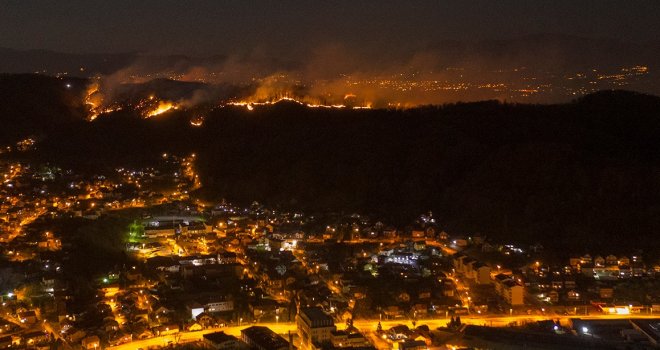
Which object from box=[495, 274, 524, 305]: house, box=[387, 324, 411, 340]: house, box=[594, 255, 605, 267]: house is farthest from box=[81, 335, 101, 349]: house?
box=[594, 255, 605, 267]: house

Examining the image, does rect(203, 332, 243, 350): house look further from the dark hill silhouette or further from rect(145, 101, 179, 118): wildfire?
rect(145, 101, 179, 118): wildfire

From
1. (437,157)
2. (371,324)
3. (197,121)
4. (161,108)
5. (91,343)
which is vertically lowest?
(371,324)

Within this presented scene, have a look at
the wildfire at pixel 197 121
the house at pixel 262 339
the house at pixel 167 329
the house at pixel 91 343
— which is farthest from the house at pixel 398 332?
the wildfire at pixel 197 121

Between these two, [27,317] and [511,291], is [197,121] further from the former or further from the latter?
[511,291]

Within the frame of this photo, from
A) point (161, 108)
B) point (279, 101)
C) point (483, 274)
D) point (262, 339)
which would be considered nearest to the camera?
point (262, 339)

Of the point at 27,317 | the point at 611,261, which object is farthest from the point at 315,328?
the point at 611,261

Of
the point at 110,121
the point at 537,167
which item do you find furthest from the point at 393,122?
the point at 110,121

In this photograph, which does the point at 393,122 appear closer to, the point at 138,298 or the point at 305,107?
the point at 305,107
